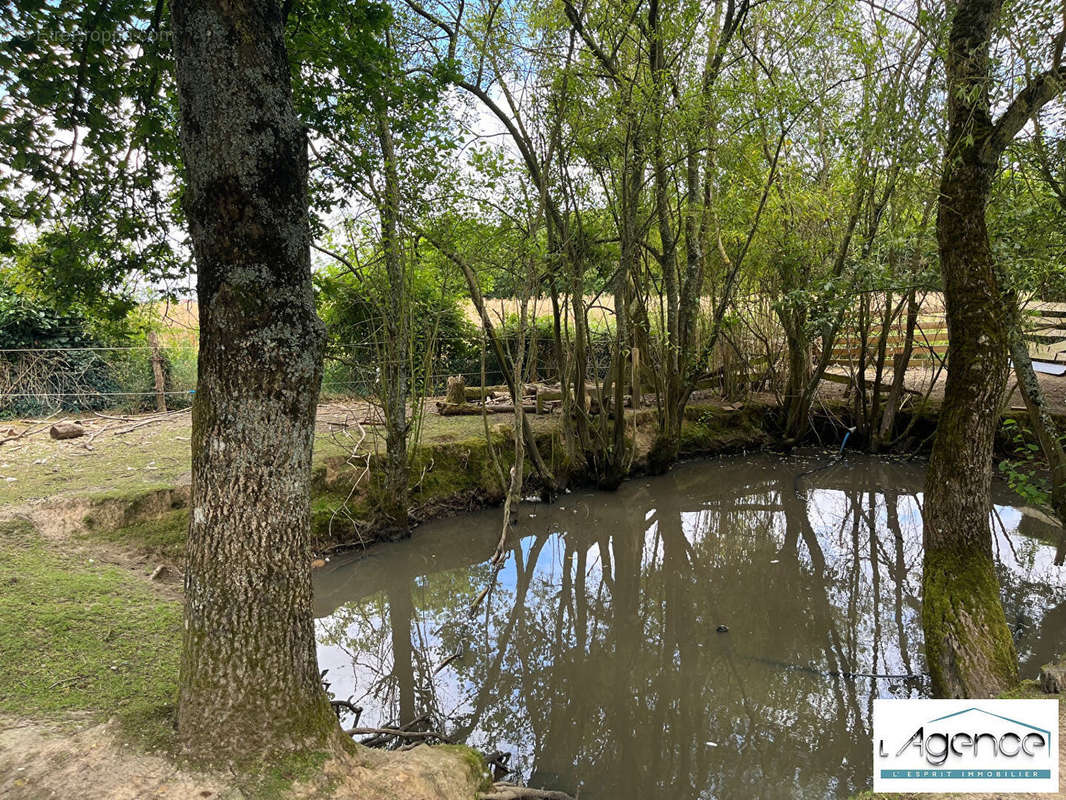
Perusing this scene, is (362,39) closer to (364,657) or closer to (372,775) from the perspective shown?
(372,775)

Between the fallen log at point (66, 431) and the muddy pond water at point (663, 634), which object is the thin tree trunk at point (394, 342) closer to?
the muddy pond water at point (663, 634)

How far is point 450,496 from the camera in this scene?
24.3 ft

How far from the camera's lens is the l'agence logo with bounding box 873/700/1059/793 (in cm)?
238

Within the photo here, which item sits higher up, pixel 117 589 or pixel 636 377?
pixel 636 377

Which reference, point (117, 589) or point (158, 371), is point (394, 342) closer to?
point (117, 589)

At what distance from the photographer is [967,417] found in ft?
10.6

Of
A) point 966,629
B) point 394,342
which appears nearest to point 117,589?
point 394,342

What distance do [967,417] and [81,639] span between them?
4.83m

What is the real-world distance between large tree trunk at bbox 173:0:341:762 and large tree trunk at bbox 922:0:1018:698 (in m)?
3.03

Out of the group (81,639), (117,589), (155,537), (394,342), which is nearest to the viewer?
(81,639)

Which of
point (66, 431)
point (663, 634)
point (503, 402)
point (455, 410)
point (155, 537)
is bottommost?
point (663, 634)

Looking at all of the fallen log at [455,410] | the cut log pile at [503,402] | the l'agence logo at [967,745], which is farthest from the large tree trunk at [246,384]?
the fallen log at [455,410]

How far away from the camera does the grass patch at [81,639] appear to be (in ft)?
8.92

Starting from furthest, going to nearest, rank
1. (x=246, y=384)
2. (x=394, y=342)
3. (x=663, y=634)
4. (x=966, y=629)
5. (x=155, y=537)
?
(x=394, y=342), (x=155, y=537), (x=663, y=634), (x=966, y=629), (x=246, y=384)
